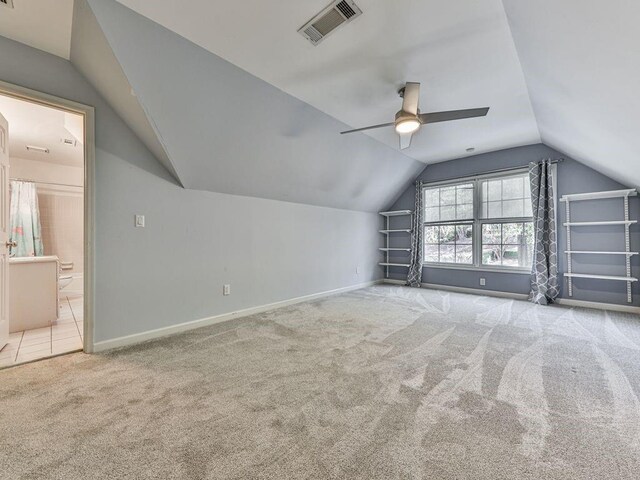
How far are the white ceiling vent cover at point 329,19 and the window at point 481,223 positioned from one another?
431 cm

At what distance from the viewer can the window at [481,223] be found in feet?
15.7

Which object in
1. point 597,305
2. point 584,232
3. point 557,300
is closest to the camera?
point 597,305

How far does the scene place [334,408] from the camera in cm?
167

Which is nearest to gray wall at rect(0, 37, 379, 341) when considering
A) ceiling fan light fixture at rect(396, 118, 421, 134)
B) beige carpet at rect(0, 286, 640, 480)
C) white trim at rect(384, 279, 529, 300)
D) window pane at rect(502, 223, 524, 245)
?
beige carpet at rect(0, 286, 640, 480)

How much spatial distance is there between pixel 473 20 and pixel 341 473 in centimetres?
294

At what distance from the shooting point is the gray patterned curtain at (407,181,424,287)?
19.0 ft

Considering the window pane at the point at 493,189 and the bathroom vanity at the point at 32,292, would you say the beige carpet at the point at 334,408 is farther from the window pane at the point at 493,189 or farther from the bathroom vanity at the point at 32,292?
the window pane at the point at 493,189

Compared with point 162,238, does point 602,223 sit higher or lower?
higher

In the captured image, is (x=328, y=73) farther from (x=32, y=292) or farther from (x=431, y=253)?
(x=431, y=253)

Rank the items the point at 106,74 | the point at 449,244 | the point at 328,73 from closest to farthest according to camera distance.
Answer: the point at 106,74
the point at 328,73
the point at 449,244

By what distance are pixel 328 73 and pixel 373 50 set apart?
47cm

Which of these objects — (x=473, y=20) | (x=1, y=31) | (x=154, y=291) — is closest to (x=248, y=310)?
(x=154, y=291)

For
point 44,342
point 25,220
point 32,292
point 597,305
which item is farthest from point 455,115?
point 25,220

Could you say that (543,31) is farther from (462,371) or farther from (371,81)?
(462,371)
